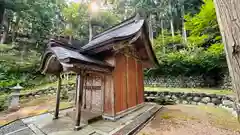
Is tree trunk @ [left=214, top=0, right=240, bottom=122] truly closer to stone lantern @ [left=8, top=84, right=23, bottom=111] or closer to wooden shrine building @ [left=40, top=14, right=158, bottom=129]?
wooden shrine building @ [left=40, top=14, right=158, bottom=129]

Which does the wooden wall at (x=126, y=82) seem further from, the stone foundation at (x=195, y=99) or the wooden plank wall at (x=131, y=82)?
the stone foundation at (x=195, y=99)

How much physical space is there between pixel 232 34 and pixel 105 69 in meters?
3.75

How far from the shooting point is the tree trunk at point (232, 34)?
989mm

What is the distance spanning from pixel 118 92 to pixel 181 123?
2483mm

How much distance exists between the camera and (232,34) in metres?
1.02

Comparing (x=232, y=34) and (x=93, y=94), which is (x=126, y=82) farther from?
(x=232, y=34)

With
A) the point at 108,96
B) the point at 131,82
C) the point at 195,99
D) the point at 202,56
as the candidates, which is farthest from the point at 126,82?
the point at 202,56

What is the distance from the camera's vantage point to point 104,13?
2258 centimetres

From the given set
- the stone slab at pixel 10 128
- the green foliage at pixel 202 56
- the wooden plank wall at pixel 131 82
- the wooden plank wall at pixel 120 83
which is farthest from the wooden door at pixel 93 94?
the green foliage at pixel 202 56

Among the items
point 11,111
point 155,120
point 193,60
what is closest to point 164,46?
point 193,60

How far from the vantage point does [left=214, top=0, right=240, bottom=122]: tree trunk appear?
0.99 meters

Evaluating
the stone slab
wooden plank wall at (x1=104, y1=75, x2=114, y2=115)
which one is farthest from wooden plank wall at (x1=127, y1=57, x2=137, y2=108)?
the stone slab

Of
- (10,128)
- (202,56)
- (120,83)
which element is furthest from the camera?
(202,56)

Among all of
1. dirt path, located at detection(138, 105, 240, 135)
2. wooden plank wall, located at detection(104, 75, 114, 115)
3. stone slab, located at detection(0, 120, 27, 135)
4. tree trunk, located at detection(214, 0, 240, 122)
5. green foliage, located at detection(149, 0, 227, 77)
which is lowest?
dirt path, located at detection(138, 105, 240, 135)
